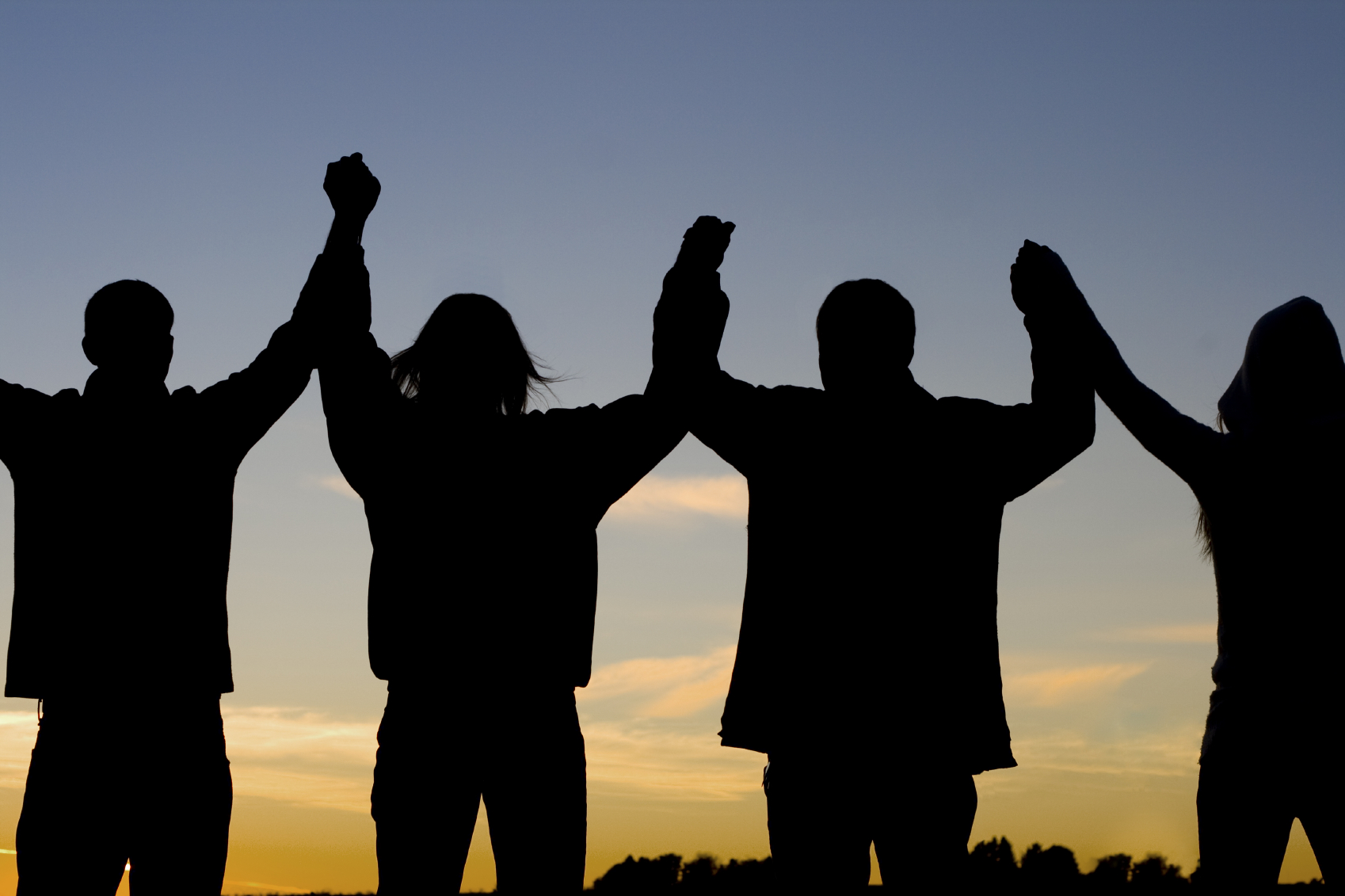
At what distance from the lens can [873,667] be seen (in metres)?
3.78

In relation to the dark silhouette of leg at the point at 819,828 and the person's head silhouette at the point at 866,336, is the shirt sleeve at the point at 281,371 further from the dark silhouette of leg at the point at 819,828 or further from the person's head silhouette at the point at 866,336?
the dark silhouette of leg at the point at 819,828

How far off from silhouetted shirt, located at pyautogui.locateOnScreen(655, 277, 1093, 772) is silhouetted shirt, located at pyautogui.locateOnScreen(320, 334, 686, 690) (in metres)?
0.37

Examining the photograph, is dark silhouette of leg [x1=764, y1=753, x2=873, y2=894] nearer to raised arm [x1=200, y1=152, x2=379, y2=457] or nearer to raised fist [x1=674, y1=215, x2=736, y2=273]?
raised fist [x1=674, y1=215, x2=736, y2=273]

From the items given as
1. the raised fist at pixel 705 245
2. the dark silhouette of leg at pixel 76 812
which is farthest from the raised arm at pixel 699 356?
the dark silhouette of leg at pixel 76 812

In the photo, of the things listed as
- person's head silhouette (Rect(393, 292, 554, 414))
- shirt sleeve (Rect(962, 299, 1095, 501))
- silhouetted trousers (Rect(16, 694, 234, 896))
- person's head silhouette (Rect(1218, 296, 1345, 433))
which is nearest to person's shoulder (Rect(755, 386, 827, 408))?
shirt sleeve (Rect(962, 299, 1095, 501))

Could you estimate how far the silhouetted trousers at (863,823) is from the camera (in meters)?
3.62

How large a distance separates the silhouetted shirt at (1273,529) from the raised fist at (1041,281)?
1.07 ft

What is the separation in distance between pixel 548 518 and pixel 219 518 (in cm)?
109

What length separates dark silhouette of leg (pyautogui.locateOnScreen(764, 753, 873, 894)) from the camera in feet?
11.9

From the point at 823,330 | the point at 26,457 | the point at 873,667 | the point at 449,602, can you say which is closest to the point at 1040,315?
the point at 823,330

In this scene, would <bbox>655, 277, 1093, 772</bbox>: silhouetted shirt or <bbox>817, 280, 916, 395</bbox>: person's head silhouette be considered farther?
<bbox>817, 280, 916, 395</bbox>: person's head silhouette

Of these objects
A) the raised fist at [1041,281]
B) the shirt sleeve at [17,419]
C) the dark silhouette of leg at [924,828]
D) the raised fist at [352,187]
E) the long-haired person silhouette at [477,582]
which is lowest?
the dark silhouette of leg at [924,828]

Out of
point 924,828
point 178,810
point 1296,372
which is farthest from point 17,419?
point 1296,372

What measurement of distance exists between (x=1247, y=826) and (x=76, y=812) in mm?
3442
